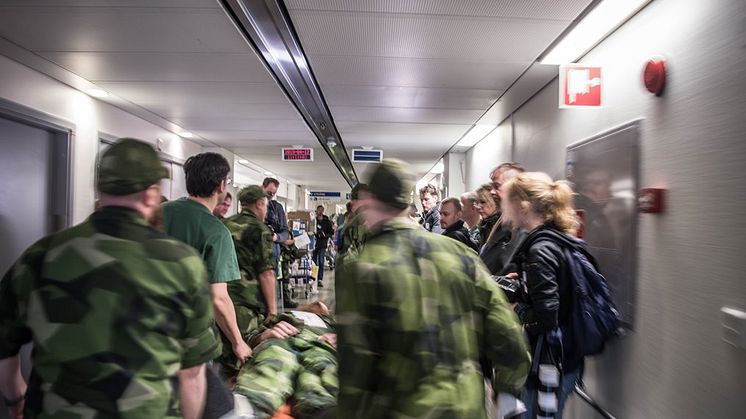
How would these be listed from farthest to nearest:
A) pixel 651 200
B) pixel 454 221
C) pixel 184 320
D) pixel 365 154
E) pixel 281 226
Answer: pixel 365 154, pixel 281 226, pixel 454 221, pixel 651 200, pixel 184 320

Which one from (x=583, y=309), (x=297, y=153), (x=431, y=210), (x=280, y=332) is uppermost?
(x=297, y=153)

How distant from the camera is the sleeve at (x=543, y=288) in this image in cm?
221

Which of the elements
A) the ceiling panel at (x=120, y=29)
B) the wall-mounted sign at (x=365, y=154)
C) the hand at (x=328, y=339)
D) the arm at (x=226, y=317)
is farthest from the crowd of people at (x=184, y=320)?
the wall-mounted sign at (x=365, y=154)

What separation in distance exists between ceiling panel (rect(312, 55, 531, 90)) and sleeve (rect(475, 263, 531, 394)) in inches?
104

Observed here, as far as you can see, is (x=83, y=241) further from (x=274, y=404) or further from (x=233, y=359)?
(x=233, y=359)

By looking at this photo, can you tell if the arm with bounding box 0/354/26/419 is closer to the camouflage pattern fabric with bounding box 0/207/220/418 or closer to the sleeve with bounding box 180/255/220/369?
the camouflage pattern fabric with bounding box 0/207/220/418

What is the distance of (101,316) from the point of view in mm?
1242

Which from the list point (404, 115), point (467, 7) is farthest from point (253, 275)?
point (404, 115)

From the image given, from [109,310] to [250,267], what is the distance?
1897mm

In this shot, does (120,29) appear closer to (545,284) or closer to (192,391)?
(192,391)

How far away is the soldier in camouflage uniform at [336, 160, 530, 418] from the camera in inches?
55.2

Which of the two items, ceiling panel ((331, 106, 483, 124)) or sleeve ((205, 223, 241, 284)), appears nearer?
sleeve ((205, 223, 241, 284))

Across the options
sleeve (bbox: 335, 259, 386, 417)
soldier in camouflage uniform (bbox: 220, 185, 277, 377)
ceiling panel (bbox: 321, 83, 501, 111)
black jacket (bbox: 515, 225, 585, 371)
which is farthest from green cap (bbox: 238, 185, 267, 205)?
sleeve (bbox: 335, 259, 386, 417)

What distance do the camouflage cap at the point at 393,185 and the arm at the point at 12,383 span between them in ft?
3.74
